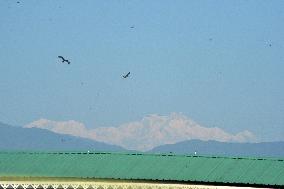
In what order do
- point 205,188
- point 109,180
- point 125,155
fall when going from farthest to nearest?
point 125,155 < point 109,180 < point 205,188

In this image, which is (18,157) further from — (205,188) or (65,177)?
(205,188)

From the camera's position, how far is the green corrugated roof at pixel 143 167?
2482 inches

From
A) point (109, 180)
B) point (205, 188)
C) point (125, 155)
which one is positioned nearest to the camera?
point (205, 188)

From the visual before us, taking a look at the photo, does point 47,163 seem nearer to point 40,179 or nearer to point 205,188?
point 40,179

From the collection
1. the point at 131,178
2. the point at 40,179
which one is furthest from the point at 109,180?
the point at 40,179

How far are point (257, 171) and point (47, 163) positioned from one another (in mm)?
21377

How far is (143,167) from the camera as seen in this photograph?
224ft

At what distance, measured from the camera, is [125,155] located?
71500 mm

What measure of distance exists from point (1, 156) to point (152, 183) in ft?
59.0

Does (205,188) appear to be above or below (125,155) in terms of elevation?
below

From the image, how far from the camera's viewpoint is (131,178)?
66312 millimetres

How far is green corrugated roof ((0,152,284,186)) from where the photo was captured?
63031 millimetres

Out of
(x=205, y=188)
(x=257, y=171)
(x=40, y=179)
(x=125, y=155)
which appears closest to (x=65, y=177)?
(x=40, y=179)

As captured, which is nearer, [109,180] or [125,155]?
[109,180]
